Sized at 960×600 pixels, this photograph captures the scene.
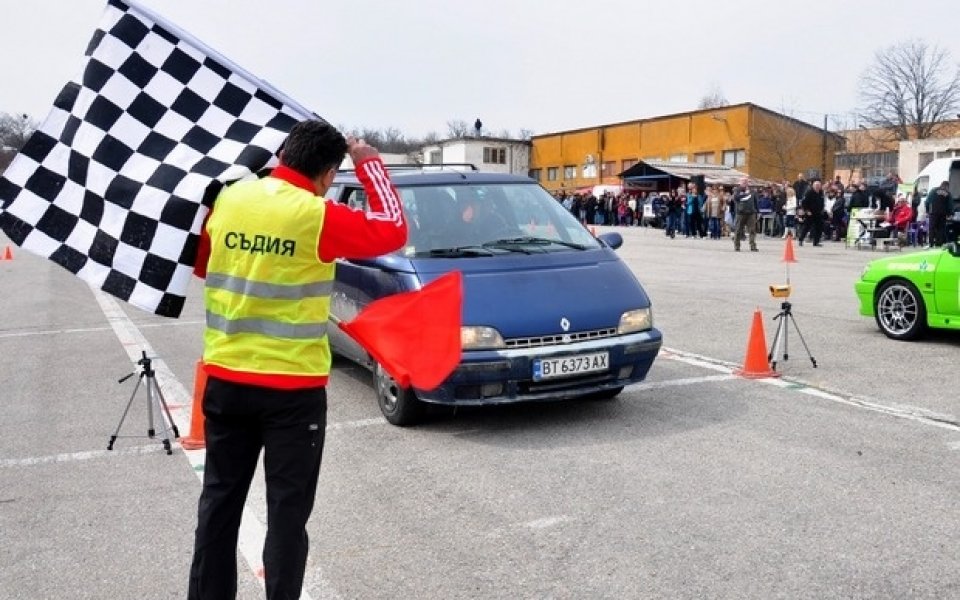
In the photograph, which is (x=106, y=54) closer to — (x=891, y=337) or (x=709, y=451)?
(x=709, y=451)

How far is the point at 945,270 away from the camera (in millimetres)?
9117

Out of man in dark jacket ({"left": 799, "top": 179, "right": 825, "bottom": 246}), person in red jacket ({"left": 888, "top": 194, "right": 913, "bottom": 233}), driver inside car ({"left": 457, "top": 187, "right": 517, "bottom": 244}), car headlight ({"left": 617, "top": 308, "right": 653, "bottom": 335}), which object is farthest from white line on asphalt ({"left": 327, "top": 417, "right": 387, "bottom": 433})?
person in red jacket ({"left": 888, "top": 194, "right": 913, "bottom": 233})

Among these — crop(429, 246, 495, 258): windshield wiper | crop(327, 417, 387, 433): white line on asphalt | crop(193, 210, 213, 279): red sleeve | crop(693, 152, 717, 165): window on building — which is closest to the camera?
crop(193, 210, 213, 279): red sleeve

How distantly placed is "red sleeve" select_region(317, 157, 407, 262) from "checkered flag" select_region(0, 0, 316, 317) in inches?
25.4

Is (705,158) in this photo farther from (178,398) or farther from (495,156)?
(178,398)

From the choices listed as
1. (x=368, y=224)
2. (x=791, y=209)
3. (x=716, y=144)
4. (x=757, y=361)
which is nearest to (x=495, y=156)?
(x=716, y=144)

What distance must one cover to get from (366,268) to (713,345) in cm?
440

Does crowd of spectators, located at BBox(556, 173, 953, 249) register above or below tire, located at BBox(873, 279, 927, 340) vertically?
above

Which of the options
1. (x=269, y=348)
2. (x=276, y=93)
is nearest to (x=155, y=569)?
(x=269, y=348)

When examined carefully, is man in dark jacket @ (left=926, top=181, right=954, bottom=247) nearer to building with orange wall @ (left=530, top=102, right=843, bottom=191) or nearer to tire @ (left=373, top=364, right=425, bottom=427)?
tire @ (left=373, top=364, right=425, bottom=427)

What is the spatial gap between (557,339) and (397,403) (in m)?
1.26

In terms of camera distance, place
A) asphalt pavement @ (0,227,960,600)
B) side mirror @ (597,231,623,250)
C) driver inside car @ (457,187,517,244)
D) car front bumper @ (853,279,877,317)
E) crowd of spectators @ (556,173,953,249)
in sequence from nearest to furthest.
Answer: asphalt pavement @ (0,227,960,600) → driver inside car @ (457,187,517,244) → side mirror @ (597,231,623,250) → car front bumper @ (853,279,877,317) → crowd of spectators @ (556,173,953,249)

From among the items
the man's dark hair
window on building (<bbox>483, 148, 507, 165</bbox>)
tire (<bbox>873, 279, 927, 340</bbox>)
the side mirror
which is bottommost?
tire (<bbox>873, 279, 927, 340</bbox>)

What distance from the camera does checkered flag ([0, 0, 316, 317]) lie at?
3645mm
